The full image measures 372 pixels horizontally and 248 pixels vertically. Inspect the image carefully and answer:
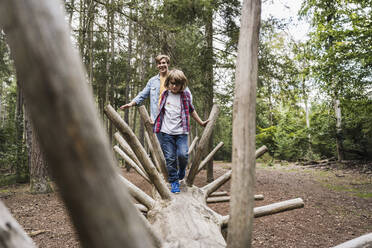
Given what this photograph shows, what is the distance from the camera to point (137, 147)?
1790 millimetres

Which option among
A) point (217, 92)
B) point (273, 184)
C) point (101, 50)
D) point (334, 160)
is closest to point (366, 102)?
point (273, 184)

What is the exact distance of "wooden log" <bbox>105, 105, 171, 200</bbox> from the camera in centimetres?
160

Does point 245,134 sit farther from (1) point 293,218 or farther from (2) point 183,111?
(1) point 293,218

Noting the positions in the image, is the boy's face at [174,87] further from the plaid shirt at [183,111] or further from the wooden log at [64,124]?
the wooden log at [64,124]

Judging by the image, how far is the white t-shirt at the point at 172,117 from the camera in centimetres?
264

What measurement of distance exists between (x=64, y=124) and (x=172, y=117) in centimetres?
221

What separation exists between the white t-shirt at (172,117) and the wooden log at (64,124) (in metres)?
2.16

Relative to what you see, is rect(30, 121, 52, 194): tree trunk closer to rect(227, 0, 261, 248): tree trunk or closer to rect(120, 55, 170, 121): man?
rect(120, 55, 170, 121): man

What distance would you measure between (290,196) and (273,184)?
53.7 inches

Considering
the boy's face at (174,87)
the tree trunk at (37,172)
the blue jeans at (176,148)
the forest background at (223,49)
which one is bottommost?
the tree trunk at (37,172)

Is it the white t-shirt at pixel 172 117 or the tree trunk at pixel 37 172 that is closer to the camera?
the white t-shirt at pixel 172 117

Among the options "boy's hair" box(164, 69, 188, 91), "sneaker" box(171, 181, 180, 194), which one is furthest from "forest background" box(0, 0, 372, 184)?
"sneaker" box(171, 181, 180, 194)

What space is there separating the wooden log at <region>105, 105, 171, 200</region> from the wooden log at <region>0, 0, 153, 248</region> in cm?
112

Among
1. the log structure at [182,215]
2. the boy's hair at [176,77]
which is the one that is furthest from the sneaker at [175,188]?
the boy's hair at [176,77]
